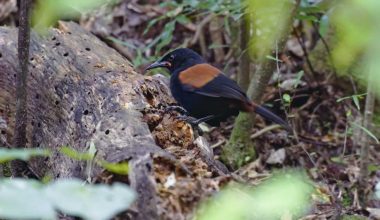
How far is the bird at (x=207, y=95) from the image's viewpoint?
3723mm

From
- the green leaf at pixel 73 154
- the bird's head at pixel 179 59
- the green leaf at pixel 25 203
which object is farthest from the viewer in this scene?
the bird's head at pixel 179 59

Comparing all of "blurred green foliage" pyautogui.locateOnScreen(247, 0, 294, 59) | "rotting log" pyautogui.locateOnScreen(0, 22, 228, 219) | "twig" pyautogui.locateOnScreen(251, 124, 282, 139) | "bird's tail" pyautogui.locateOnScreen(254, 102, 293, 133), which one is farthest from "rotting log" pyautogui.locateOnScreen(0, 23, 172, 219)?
"twig" pyautogui.locateOnScreen(251, 124, 282, 139)

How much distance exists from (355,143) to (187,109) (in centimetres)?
227

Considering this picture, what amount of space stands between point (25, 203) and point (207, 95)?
2.62m

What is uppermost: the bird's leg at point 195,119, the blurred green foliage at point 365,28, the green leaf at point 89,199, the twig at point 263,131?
the blurred green foliage at point 365,28

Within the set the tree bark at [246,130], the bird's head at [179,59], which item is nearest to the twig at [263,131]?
the tree bark at [246,130]

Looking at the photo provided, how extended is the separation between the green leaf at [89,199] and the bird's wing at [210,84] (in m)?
2.42

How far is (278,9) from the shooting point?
4633mm

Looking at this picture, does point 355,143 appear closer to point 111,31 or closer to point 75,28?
point 75,28

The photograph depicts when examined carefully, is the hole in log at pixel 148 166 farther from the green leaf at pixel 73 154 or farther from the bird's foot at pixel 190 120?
the bird's foot at pixel 190 120

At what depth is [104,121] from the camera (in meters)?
3.14

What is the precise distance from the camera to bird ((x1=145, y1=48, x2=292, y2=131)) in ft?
12.2

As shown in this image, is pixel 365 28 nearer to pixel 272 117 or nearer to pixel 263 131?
pixel 272 117

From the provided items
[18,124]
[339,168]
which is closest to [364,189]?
[339,168]
